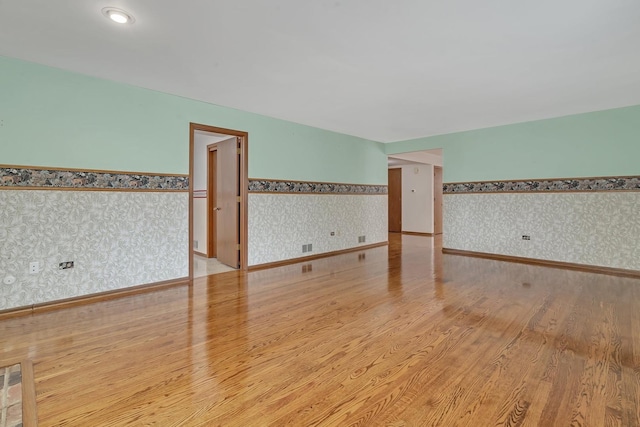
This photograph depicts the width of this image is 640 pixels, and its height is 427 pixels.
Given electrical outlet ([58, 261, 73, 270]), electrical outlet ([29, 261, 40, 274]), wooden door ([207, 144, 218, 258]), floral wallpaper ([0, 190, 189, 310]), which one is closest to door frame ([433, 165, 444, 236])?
wooden door ([207, 144, 218, 258])

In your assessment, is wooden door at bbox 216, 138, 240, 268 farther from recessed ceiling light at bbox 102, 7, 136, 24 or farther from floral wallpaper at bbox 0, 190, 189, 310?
recessed ceiling light at bbox 102, 7, 136, 24

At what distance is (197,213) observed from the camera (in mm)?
6402

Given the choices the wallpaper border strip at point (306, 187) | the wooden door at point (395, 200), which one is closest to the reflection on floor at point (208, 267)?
the wallpaper border strip at point (306, 187)

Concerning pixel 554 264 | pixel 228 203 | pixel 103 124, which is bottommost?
pixel 554 264

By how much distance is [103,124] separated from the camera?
359 cm

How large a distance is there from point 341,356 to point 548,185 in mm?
4977

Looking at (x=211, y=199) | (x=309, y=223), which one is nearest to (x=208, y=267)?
(x=211, y=199)

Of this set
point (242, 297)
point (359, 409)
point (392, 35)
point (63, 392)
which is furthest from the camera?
point (242, 297)

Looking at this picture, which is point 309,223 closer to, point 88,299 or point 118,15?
point 88,299

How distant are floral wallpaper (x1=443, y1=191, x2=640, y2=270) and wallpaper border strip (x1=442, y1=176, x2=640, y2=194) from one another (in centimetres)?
8

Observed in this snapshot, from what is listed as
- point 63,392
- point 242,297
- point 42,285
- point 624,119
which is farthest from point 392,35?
point 624,119

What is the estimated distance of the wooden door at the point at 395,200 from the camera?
33.7 ft

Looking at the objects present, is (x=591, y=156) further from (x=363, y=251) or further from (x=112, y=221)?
(x=112, y=221)

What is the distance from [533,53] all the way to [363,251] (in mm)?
4485
